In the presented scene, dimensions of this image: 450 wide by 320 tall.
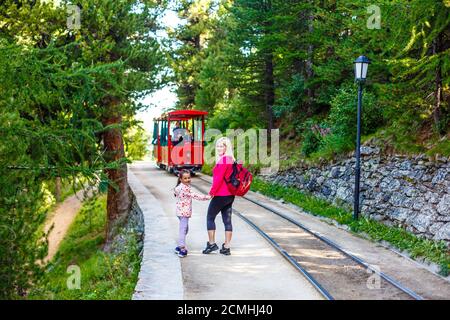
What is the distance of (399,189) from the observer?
38.5 feet

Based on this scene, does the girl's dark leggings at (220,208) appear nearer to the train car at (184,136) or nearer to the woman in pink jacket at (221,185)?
the woman in pink jacket at (221,185)

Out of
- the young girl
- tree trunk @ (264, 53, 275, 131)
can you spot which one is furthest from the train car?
the young girl

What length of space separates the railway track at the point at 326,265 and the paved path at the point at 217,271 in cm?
23

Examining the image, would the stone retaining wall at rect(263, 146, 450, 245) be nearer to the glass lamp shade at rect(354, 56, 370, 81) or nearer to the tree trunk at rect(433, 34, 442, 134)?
the tree trunk at rect(433, 34, 442, 134)

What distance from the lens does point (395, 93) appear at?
41.0ft

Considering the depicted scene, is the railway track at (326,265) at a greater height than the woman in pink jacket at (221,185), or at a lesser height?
lesser

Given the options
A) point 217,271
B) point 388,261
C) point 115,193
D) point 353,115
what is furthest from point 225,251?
point 115,193

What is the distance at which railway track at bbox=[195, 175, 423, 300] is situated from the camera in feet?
23.6

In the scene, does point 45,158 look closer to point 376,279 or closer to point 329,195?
point 376,279

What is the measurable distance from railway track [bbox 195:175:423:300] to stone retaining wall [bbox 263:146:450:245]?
193cm

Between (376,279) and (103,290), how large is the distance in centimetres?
466

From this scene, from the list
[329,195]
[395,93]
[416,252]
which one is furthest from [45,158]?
[329,195]

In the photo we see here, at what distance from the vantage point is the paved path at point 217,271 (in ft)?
22.9

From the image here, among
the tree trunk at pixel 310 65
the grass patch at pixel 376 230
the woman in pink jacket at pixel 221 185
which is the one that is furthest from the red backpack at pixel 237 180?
the tree trunk at pixel 310 65
